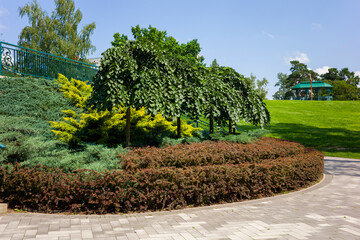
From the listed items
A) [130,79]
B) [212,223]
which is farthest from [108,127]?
[212,223]

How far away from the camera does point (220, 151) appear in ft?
23.0

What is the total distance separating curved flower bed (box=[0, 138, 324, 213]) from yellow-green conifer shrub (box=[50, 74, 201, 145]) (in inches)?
79.0

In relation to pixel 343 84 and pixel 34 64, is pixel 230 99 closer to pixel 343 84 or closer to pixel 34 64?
pixel 34 64

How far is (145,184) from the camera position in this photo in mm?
5000

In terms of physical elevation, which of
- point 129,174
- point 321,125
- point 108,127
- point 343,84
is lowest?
point 129,174

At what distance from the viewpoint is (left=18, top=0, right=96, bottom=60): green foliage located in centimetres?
3034

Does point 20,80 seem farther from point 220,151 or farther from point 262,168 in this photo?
point 262,168

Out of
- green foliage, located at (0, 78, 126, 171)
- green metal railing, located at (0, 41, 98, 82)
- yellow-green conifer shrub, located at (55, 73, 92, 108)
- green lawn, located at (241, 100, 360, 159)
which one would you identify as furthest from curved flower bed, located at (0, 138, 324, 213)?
green lawn, located at (241, 100, 360, 159)

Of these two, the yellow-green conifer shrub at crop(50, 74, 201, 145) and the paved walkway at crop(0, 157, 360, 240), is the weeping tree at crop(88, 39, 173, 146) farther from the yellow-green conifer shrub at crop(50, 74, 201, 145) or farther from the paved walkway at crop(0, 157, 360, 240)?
the paved walkway at crop(0, 157, 360, 240)

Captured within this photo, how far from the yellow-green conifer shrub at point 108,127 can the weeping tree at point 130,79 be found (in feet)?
1.87

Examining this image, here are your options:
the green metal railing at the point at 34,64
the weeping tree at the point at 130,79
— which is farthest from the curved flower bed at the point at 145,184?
the green metal railing at the point at 34,64

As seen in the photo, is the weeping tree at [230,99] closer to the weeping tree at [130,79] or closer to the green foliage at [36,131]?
the weeping tree at [130,79]

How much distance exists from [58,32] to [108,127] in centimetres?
2875

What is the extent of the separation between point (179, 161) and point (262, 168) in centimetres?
199
